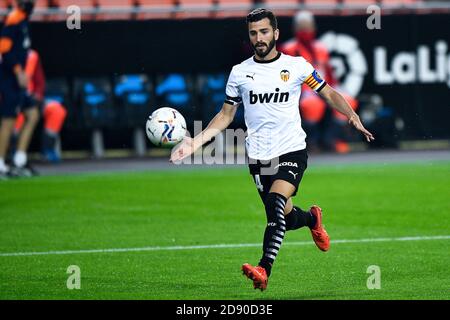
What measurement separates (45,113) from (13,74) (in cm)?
184

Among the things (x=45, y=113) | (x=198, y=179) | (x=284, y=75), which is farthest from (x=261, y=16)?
(x=45, y=113)

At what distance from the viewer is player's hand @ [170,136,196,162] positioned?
1037cm

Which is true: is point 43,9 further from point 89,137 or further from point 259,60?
point 259,60

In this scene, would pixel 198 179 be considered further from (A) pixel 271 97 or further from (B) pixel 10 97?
(A) pixel 271 97

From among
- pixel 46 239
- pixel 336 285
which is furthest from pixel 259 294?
pixel 46 239

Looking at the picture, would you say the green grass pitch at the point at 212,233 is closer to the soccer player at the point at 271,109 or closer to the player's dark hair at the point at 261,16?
the soccer player at the point at 271,109

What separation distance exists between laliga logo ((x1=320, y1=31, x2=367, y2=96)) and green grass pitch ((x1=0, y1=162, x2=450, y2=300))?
2437 millimetres

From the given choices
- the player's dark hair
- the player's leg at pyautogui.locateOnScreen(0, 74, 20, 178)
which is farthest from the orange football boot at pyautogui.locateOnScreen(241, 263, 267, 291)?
the player's leg at pyautogui.locateOnScreen(0, 74, 20, 178)

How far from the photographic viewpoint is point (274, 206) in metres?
10.2

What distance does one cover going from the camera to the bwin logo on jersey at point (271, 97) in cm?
1047

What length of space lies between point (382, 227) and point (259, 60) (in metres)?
4.52

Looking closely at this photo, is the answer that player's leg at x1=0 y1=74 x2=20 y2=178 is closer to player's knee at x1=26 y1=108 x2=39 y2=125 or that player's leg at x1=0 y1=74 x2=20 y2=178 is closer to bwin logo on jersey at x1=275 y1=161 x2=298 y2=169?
player's knee at x1=26 y1=108 x2=39 y2=125

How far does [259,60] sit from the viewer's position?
1053 centimetres

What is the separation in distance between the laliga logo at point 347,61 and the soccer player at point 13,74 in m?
6.04
